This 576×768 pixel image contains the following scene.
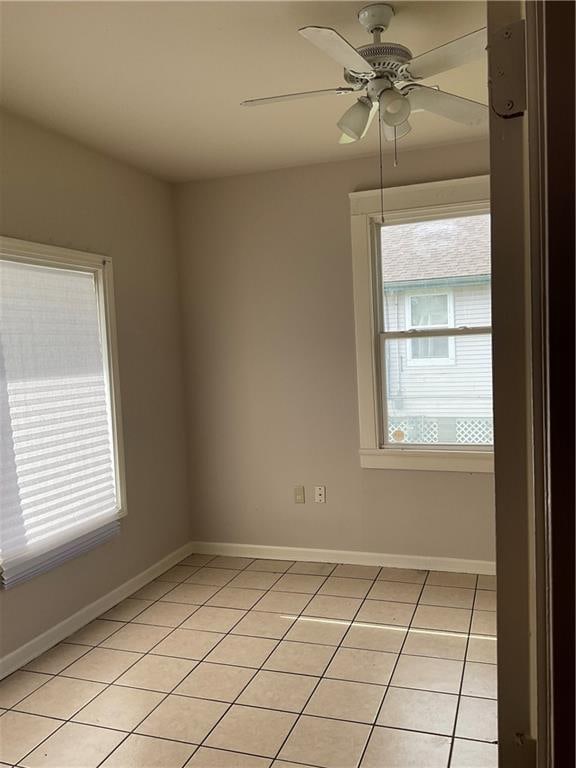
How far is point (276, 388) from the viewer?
3988 millimetres

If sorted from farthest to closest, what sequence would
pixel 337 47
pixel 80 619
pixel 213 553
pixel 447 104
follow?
pixel 213 553, pixel 80 619, pixel 447 104, pixel 337 47

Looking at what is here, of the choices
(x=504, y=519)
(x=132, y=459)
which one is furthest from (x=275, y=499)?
(x=504, y=519)

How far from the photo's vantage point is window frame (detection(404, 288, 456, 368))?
360cm

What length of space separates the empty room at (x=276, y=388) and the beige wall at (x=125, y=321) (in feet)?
0.06

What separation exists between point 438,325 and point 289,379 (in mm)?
994

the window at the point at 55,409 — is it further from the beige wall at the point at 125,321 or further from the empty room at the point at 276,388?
the beige wall at the point at 125,321

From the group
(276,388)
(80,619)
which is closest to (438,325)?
(276,388)

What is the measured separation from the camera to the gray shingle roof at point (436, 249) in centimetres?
352

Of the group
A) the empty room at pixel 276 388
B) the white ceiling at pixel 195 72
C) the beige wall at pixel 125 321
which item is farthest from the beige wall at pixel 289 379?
the white ceiling at pixel 195 72

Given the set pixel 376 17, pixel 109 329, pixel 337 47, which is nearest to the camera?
pixel 337 47

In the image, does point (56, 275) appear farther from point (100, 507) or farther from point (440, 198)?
point (440, 198)

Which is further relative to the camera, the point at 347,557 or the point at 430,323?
the point at 347,557

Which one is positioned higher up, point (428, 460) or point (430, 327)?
point (430, 327)

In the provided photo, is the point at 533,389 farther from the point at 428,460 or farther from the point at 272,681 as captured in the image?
the point at 428,460
